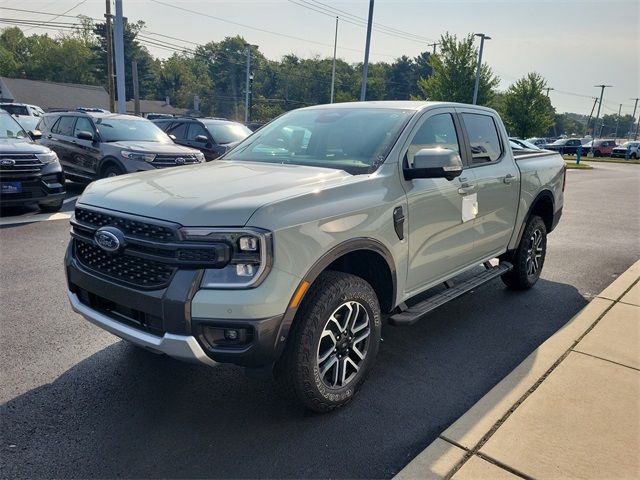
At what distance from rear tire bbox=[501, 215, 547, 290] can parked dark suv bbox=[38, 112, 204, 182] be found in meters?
6.84

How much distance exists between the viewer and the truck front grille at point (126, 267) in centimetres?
258

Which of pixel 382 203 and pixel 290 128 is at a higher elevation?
pixel 290 128

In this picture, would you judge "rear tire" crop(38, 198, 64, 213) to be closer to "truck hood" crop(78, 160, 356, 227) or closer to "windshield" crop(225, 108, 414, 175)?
"windshield" crop(225, 108, 414, 175)

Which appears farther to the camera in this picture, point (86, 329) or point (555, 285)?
point (555, 285)

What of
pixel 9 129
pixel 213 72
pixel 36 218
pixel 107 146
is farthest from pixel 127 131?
pixel 213 72

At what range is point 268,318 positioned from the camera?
250 centimetres

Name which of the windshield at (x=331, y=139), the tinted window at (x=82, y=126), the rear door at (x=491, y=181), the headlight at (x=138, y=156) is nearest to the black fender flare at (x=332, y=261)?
the windshield at (x=331, y=139)

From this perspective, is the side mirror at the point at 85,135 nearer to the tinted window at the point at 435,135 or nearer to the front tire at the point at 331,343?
the tinted window at the point at 435,135

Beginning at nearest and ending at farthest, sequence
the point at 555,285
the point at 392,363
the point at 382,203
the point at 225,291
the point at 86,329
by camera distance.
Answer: the point at 225,291 < the point at 382,203 < the point at 392,363 < the point at 86,329 < the point at 555,285

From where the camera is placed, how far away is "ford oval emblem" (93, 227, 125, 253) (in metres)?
2.69

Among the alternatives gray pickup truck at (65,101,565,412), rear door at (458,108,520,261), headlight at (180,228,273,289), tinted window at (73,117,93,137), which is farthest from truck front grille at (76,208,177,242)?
tinted window at (73,117,93,137)

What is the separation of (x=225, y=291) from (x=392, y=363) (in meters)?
1.77

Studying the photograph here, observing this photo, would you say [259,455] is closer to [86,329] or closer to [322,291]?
[322,291]

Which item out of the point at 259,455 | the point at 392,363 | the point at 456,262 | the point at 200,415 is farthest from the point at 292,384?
the point at 456,262
